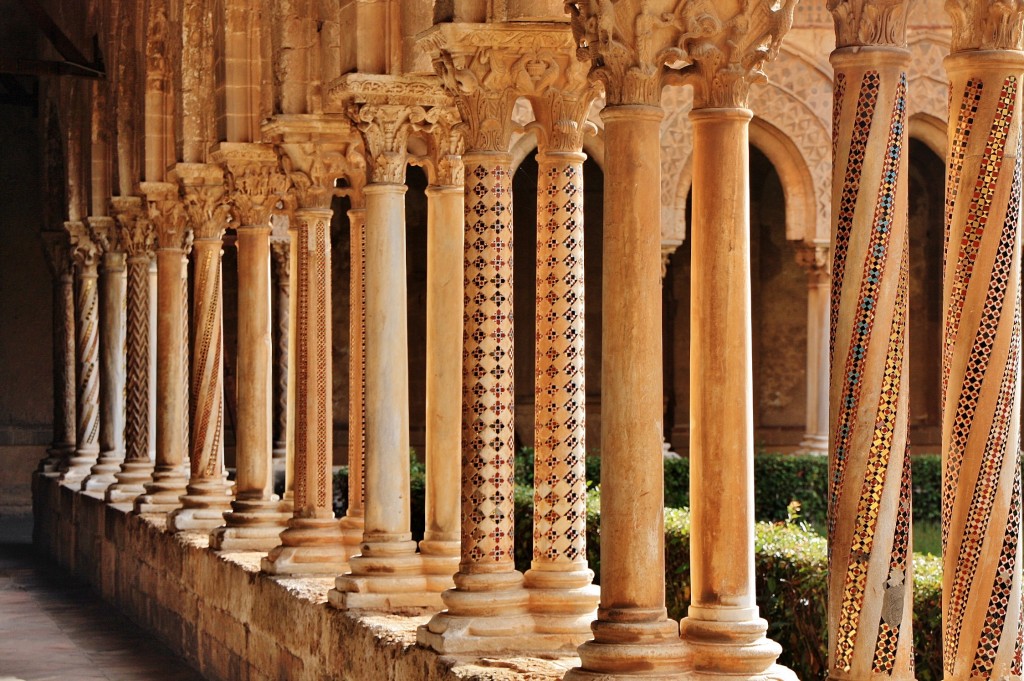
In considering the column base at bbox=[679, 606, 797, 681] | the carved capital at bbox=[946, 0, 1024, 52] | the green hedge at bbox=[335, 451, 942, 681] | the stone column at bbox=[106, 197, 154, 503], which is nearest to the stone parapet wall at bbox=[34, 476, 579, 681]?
the stone column at bbox=[106, 197, 154, 503]

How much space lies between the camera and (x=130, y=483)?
14258 millimetres

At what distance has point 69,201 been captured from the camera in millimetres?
17000

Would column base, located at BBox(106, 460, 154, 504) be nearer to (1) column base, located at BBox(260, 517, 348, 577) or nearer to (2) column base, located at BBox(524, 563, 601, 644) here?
(1) column base, located at BBox(260, 517, 348, 577)

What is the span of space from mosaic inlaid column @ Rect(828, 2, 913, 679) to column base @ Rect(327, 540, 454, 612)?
3446 millimetres

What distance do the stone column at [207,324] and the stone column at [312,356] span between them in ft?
6.56

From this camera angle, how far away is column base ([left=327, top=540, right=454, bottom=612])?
24.7 ft

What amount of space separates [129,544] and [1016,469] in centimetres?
967

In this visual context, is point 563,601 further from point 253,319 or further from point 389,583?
point 253,319

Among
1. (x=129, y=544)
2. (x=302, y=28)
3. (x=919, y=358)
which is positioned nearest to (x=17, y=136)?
(x=129, y=544)

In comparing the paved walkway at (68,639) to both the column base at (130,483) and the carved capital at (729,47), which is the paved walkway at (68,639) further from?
the carved capital at (729,47)

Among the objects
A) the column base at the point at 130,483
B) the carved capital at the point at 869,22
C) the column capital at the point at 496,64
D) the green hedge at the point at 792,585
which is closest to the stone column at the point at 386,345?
the column capital at the point at 496,64

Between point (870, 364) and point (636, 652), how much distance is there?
1.24 metres

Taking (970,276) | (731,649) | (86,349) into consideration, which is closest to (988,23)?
(970,276)

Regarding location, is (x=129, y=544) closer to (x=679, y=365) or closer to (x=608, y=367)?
(x=608, y=367)
